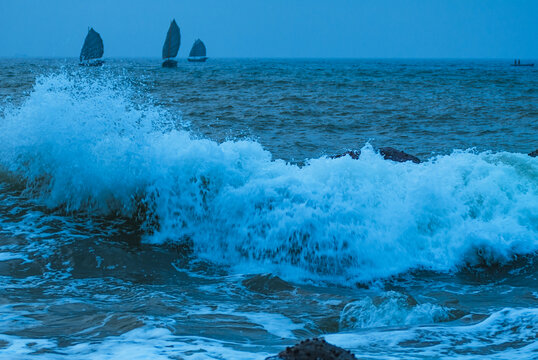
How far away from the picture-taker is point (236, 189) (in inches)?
230

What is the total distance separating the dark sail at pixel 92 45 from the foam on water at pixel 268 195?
43.1 meters

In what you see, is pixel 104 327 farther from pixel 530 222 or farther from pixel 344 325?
pixel 530 222

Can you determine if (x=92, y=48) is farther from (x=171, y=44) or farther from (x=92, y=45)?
(x=171, y=44)

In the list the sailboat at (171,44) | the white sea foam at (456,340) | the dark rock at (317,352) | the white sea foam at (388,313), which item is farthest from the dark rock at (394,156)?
the sailboat at (171,44)

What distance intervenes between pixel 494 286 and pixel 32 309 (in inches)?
137

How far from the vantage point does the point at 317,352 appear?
2.24 m

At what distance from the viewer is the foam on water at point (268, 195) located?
204 inches

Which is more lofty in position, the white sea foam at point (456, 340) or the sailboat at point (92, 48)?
the sailboat at point (92, 48)

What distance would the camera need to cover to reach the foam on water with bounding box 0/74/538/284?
5.18 m

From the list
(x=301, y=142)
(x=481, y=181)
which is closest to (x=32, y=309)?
(x=481, y=181)

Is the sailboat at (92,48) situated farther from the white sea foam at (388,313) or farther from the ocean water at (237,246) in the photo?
the white sea foam at (388,313)

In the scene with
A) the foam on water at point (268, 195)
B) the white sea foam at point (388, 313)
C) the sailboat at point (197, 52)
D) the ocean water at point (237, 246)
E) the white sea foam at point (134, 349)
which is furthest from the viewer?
the sailboat at point (197, 52)

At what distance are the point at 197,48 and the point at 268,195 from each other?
78472 mm

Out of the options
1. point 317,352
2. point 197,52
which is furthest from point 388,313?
point 197,52
